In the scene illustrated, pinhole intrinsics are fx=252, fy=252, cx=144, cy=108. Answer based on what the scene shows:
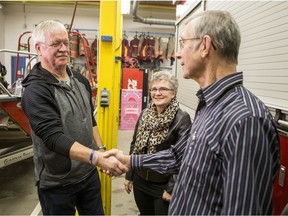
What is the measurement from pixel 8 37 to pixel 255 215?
10281 mm

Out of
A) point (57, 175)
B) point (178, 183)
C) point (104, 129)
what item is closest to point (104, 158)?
point (57, 175)

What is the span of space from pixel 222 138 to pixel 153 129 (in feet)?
3.91

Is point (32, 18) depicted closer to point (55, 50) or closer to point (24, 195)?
point (24, 195)

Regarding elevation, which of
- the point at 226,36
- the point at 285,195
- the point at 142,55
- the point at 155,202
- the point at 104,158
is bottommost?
the point at 155,202

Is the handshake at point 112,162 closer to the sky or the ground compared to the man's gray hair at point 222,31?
closer to the ground

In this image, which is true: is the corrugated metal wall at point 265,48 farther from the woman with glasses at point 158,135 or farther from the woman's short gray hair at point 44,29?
the woman's short gray hair at point 44,29

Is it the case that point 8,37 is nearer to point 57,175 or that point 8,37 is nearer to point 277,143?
point 57,175

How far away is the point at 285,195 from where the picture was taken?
1.44 meters

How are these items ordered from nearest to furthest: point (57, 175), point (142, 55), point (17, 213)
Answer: point (57, 175), point (17, 213), point (142, 55)

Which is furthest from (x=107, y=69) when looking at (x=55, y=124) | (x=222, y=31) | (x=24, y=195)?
(x=24, y=195)

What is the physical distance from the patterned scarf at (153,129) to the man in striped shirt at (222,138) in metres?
0.84

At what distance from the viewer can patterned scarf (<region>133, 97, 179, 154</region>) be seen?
1.99m

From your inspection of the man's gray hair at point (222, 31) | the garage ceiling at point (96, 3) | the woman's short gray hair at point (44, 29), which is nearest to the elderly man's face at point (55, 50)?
the woman's short gray hair at point (44, 29)

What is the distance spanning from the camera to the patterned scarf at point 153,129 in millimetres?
1987
